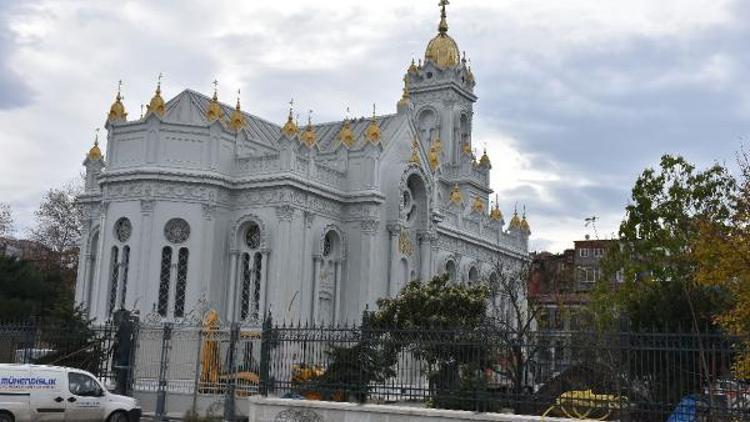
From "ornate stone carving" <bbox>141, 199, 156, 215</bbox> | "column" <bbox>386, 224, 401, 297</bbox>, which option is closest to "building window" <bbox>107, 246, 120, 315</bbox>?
A: "ornate stone carving" <bbox>141, 199, 156, 215</bbox>

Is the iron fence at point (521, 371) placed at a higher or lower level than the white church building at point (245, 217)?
lower

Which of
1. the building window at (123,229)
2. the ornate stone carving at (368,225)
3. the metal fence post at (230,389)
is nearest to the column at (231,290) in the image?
the building window at (123,229)

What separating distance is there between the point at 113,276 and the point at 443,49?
117 ft

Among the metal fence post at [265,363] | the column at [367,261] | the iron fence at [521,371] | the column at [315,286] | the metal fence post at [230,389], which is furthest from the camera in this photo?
the column at [367,261]

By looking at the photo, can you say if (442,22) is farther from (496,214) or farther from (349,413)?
(349,413)

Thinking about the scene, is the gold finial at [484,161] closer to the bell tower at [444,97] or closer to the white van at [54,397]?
the bell tower at [444,97]

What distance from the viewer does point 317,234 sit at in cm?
4378

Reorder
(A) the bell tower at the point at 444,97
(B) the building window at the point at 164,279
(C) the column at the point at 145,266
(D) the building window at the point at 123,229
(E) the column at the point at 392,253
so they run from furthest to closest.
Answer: (A) the bell tower at the point at 444,97
(E) the column at the point at 392,253
(D) the building window at the point at 123,229
(B) the building window at the point at 164,279
(C) the column at the point at 145,266

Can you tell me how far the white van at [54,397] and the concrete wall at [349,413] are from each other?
3612mm

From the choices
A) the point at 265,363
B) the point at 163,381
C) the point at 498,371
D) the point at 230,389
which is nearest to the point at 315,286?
the point at 163,381

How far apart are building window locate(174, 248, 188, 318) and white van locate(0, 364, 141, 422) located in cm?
1830

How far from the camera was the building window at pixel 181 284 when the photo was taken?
40281mm

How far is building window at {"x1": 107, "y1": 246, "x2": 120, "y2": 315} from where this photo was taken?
135 feet

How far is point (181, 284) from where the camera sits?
4069 cm
